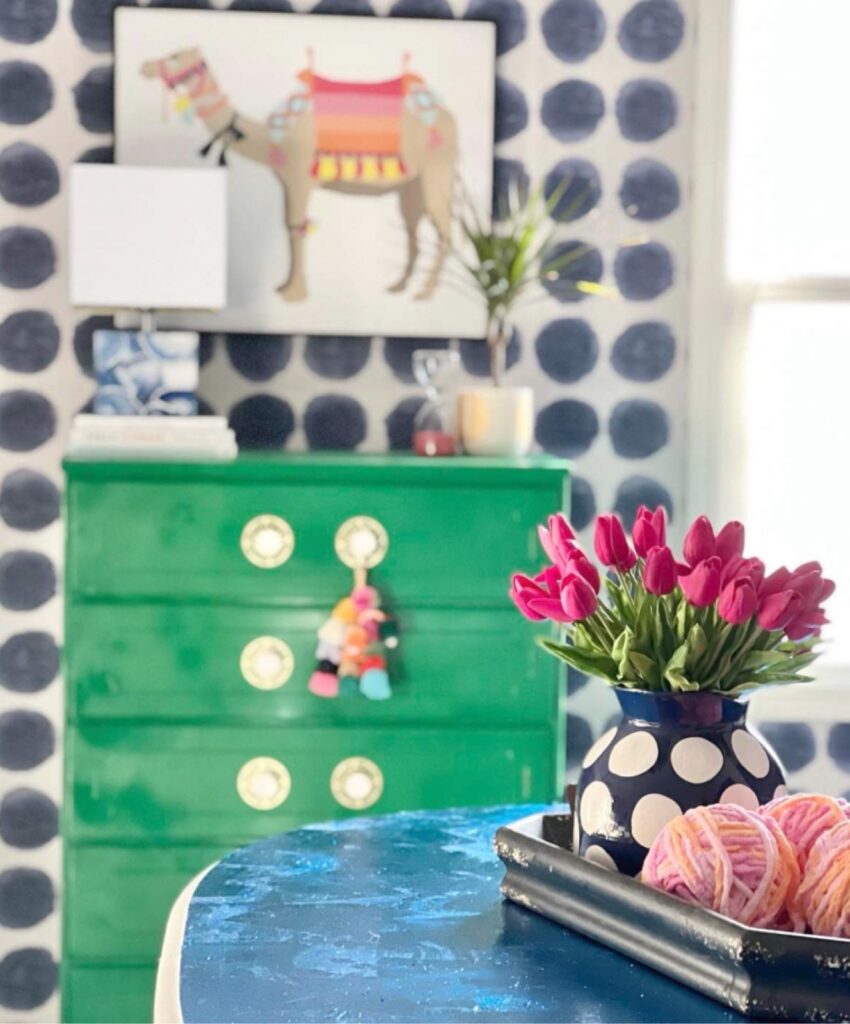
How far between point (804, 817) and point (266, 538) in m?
1.63

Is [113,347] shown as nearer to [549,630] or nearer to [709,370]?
[549,630]

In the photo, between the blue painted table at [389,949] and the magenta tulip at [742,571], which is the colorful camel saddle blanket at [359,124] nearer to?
the blue painted table at [389,949]

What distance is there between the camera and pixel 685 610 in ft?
4.60

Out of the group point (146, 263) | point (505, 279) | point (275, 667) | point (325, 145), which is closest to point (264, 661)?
point (275, 667)

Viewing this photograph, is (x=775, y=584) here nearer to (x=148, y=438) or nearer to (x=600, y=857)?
(x=600, y=857)

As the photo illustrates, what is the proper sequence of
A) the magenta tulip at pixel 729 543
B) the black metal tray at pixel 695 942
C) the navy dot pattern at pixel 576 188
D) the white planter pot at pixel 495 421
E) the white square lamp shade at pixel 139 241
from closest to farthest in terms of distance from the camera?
the black metal tray at pixel 695 942 → the magenta tulip at pixel 729 543 → the white square lamp shade at pixel 139 241 → the white planter pot at pixel 495 421 → the navy dot pattern at pixel 576 188

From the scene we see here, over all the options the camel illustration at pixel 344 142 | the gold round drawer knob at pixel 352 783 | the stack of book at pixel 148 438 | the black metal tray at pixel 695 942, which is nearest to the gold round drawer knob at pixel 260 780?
the gold round drawer knob at pixel 352 783

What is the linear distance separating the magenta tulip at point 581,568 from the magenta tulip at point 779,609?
16 cm

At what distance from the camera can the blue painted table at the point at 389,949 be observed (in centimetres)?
121

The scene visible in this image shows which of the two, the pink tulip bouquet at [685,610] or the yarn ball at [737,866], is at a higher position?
the pink tulip bouquet at [685,610]

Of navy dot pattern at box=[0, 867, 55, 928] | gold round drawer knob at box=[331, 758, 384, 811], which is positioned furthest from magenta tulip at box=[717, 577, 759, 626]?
navy dot pattern at box=[0, 867, 55, 928]

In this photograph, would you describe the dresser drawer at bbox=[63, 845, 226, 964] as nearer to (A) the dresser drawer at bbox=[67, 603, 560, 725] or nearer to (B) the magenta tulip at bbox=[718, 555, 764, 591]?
(A) the dresser drawer at bbox=[67, 603, 560, 725]

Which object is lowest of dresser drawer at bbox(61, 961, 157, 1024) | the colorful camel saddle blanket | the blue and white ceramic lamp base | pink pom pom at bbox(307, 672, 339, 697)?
dresser drawer at bbox(61, 961, 157, 1024)

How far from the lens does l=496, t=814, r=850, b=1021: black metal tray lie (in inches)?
46.8
